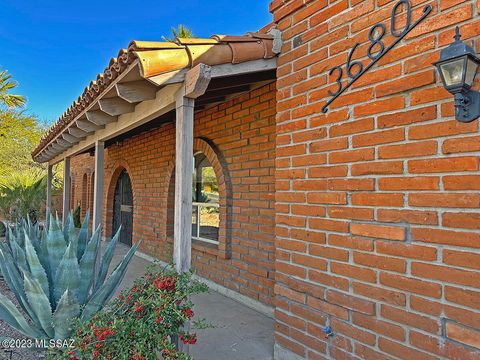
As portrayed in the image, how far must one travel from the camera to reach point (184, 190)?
264cm

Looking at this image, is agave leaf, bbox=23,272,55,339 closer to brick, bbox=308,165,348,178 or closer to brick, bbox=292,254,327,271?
brick, bbox=292,254,327,271

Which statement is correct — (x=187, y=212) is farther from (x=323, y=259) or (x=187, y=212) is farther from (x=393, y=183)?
(x=393, y=183)

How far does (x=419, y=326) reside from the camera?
181cm

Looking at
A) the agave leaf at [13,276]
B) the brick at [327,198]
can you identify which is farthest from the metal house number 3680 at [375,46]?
the agave leaf at [13,276]

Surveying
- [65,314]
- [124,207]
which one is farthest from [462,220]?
[124,207]

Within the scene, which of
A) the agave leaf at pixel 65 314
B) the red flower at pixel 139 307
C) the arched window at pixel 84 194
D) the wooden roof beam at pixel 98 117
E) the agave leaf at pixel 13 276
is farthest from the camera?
the arched window at pixel 84 194

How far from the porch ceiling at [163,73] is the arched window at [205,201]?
144cm

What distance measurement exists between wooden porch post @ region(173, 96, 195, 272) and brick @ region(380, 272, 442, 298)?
1454mm

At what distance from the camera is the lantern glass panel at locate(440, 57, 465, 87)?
156 cm

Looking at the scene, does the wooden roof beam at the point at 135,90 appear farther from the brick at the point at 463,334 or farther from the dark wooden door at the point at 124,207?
the dark wooden door at the point at 124,207

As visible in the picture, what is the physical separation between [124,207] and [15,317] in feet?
21.8

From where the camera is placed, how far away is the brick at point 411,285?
5.70 ft

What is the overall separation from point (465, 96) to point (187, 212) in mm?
1967

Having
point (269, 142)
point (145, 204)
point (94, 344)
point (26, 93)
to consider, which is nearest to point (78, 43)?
point (26, 93)
